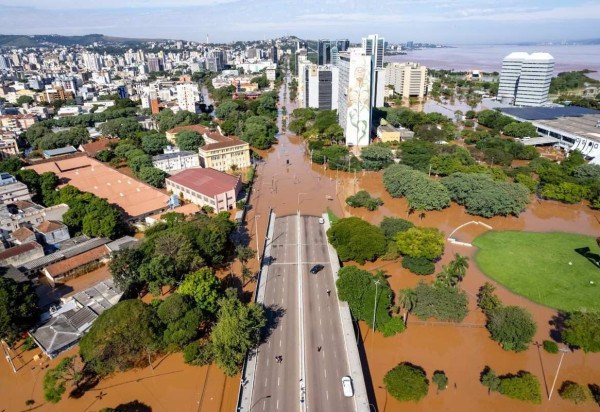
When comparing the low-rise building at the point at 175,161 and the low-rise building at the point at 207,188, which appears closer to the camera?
the low-rise building at the point at 207,188

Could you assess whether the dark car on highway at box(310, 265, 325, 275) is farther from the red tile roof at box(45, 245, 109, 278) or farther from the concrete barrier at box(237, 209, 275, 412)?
the red tile roof at box(45, 245, 109, 278)

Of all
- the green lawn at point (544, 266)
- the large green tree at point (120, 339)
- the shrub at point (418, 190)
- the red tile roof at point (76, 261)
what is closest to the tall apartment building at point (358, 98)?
the shrub at point (418, 190)

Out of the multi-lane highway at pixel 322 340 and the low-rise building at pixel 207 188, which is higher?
the low-rise building at pixel 207 188

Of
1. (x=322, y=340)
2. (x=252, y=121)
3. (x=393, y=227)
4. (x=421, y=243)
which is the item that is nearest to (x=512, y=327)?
(x=421, y=243)

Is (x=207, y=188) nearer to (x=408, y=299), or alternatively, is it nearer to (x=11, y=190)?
(x=11, y=190)

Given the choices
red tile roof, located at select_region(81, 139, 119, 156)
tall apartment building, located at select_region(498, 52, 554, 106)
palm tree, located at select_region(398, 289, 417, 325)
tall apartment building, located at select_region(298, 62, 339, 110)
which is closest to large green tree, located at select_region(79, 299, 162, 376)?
palm tree, located at select_region(398, 289, 417, 325)

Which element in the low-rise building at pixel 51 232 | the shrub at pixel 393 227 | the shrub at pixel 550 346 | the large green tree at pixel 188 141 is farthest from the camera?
the large green tree at pixel 188 141

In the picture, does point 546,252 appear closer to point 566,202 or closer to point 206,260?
point 566,202

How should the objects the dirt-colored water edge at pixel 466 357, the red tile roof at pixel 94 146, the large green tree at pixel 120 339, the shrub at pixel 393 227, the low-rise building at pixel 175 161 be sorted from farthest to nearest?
the red tile roof at pixel 94 146
the low-rise building at pixel 175 161
the shrub at pixel 393 227
the large green tree at pixel 120 339
the dirt-colored water edge at pixel 466 357

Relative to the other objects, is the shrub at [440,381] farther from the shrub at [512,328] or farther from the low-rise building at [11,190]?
the low-rise building at [11,190]
